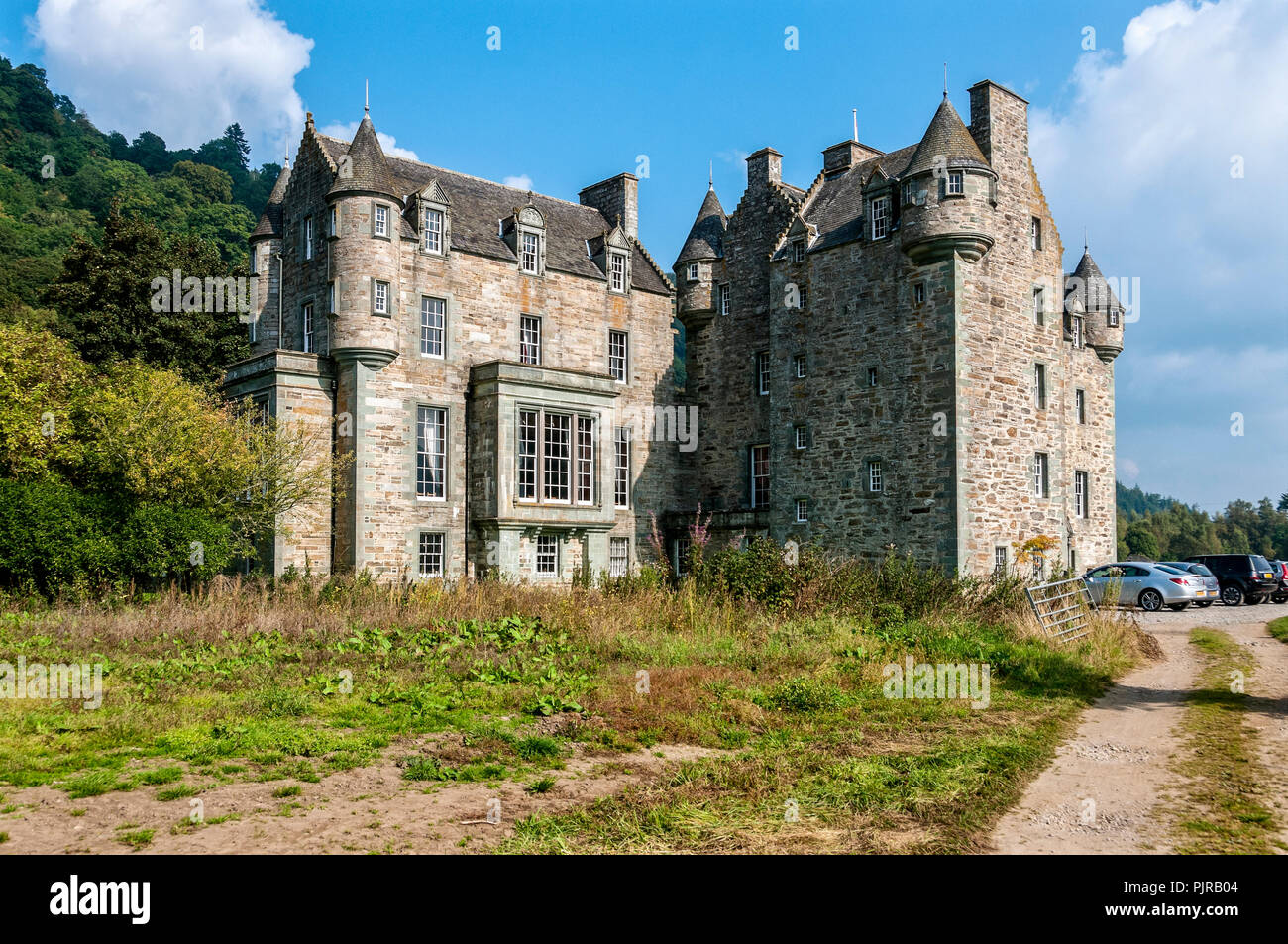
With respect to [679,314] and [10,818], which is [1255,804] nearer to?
[10,818]

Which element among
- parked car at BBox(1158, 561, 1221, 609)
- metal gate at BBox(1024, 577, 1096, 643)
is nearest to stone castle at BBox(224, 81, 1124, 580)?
parked car at BBox(1158, 561, 1221, 609)

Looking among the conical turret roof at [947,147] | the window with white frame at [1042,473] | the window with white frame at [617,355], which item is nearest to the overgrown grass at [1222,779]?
the window with white frame at [1042,473]

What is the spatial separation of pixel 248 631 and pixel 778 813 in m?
11.1

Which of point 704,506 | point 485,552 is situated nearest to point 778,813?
point 485,552

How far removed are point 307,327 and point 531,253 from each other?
25.2 feet

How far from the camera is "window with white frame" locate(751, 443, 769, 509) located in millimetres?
34812

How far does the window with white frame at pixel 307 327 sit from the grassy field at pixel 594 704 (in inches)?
463

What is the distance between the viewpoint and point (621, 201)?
37844 mm

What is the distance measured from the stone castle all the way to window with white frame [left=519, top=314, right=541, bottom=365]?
3.0 inches

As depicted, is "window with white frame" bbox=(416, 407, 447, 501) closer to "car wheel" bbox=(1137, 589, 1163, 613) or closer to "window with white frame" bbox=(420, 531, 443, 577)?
"window with white frame" bbox=(420, 531, 443, 577)

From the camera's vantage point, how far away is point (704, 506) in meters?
36.4

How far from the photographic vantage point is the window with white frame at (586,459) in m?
31.2

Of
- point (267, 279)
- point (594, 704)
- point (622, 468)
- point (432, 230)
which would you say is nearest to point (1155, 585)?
point (622, 468)

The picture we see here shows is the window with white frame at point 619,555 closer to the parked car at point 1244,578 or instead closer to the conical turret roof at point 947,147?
the conical turret roof at point 947,147
